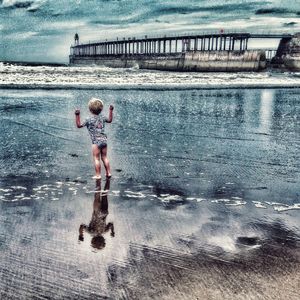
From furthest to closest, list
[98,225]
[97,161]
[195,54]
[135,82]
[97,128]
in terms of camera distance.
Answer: [195,54]
[135,82]
[97,128]
[97,161]
[98,225]

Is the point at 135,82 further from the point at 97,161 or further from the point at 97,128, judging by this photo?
the point at 97,161

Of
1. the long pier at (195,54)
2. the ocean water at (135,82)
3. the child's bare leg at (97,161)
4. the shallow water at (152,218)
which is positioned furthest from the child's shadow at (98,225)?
the long pier at (195,54)

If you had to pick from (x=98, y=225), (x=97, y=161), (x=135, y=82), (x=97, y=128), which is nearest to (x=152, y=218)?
(x=98, y=225)

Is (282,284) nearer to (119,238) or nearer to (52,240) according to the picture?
(119,238)

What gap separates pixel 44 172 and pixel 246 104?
10.8 metres

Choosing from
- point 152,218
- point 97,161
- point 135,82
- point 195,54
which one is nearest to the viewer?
point 152,218

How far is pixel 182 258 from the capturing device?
317 centimetres

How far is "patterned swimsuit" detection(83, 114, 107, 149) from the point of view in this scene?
219 inches

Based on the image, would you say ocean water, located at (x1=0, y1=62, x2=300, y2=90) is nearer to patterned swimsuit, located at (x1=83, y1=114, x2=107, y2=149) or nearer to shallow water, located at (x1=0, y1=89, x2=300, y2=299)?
shallow water, located at (x1=0, y1=89, x2=300, y2=299)

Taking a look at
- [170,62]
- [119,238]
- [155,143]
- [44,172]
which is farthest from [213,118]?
[170,62]

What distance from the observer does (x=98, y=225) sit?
12.6 ft

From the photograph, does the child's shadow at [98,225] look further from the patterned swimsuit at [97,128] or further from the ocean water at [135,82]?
the ocean water at [135,82]

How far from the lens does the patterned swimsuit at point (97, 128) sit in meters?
5.56

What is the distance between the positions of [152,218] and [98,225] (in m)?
0.54
